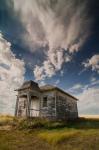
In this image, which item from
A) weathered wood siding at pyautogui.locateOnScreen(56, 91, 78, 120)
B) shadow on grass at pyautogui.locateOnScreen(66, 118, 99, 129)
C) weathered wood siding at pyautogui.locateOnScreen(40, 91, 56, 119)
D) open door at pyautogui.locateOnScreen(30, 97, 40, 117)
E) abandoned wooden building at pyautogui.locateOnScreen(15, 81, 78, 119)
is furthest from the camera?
open door at pyautogui.locateOnScreen(30, 97, 40, 117)

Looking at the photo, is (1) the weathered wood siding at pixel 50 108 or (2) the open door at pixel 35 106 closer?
(1) the weathered wood siding at pixel 50 108

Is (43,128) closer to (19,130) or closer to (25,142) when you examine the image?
(19,130)

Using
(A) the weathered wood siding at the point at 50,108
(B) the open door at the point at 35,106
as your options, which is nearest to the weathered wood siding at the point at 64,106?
(A) the weathered wood siding at the point at 50,108

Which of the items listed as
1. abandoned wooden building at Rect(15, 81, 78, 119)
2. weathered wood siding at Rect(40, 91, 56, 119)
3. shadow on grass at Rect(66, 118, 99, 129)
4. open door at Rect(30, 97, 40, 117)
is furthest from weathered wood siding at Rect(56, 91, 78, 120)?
open door at Rect(30, 97, 40, 117)

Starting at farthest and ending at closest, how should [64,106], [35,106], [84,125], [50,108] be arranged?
[64,106] < [35,106] < [50,108] < [84,125]

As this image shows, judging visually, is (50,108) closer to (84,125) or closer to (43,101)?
(43,101)

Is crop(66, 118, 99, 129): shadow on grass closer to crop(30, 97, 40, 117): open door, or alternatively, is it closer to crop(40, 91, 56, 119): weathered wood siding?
crop(40, 91, 56, 119): weathered wood siding

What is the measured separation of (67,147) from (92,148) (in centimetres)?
165

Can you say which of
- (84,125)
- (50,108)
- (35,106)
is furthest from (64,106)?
(84,125)

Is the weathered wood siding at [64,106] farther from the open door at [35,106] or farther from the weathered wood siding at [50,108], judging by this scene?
the open door at [35,106]

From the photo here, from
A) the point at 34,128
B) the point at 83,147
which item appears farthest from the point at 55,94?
the point at 83,147

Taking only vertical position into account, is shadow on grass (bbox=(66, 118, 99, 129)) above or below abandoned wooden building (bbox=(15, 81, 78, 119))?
below

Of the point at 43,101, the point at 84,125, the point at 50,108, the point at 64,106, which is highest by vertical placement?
the point at 43,101

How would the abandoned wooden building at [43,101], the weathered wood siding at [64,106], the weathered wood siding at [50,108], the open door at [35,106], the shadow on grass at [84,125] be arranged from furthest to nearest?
the open door at [35,106] < the weathered wood siding at [64,106] < the weathered wood siding at [50,108] < the abandoned wooden building at [43,101] < the shadow on grass at [84,125]
